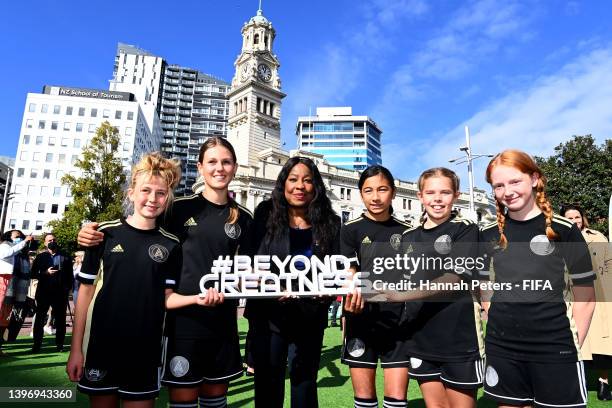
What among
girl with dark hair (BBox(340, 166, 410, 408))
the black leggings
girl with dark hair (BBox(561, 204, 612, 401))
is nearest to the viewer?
the black leggings

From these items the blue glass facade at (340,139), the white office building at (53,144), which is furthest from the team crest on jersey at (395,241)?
the blue glass facade at (340,139)

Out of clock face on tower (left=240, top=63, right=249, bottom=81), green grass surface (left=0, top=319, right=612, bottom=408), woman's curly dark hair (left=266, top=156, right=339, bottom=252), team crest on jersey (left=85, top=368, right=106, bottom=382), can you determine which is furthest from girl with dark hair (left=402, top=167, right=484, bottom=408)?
clock face on tower (left=240, top=63, right=249, bottom=81)

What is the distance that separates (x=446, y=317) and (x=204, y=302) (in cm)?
198

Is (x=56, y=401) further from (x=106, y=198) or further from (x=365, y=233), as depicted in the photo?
(x=106, y=198)

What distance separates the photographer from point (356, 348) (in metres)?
3.54

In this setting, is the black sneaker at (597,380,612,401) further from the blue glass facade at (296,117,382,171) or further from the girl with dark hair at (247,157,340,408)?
the blue glass facade at (296,117,382,171)

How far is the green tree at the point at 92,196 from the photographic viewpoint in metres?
30.1

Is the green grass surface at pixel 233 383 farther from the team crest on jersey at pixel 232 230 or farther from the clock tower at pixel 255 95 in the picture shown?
the clock tower at pixel 255 95

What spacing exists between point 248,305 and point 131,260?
1058 millimetres

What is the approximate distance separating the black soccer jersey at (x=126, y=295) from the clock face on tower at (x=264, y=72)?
66.2 m

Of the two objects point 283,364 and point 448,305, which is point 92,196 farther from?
point 448,305

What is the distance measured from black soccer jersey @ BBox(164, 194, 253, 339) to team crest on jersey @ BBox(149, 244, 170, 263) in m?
0.20

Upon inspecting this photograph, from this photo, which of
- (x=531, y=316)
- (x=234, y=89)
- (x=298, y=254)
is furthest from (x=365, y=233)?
(x=234, y=89)

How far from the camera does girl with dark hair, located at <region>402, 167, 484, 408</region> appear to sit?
3105 mm
